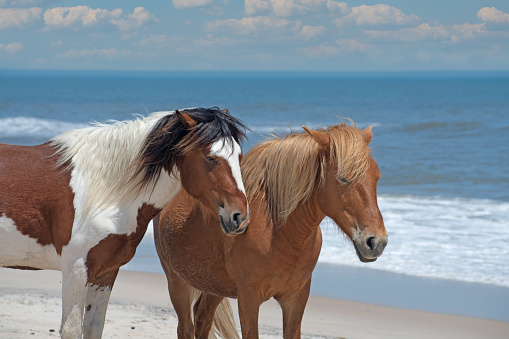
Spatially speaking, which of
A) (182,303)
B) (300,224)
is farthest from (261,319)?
(300,224)

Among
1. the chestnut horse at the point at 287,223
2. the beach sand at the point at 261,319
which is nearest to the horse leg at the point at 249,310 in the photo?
the chestnut horse at the point at 287,223

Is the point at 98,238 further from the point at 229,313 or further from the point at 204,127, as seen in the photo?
the point at 229,313

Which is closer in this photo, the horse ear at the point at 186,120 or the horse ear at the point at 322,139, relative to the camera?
the horse ear at the point at 186,120

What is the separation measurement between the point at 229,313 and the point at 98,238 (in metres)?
1.52

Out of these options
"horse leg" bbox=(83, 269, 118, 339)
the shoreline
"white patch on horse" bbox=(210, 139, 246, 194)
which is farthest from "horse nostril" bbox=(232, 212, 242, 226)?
the shoreline

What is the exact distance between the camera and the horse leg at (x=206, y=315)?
416 cm

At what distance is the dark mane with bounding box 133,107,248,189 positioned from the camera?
117 inches

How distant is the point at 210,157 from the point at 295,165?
49 cm

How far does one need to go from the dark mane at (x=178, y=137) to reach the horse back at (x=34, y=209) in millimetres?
376

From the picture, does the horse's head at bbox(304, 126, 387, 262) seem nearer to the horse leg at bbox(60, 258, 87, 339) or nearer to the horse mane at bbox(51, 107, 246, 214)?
the horse mane at bbox(51, 107, 246, 214)

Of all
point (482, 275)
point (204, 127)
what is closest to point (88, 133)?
point (204, 127)

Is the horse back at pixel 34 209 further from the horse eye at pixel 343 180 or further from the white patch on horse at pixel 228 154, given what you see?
the horse eye at pixel 343 180

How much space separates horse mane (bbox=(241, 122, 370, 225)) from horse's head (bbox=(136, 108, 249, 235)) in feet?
1.05

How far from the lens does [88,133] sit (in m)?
3.29
